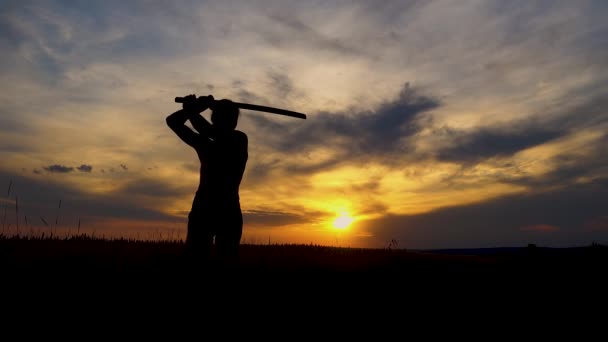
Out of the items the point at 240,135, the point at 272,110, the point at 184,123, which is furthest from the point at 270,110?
the point at 184,123

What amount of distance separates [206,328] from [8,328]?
1653 mm

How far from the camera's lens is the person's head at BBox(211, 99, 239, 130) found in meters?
6.47

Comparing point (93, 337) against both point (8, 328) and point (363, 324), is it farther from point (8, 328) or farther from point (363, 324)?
point (363, 324)

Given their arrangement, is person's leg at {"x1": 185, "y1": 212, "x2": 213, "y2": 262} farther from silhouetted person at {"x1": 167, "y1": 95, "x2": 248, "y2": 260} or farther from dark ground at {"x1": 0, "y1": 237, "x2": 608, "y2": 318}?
dark ground at {"x1": 0, "y1": 237, "x2": 608, "y2": 318}

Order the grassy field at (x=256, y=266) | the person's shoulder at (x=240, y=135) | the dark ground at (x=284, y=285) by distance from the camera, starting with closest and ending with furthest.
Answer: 1. the dark ground at (x=284, y=285)
2. the grassy field at (x=256, y=266)
3. the person's shoulder at (x=240, y=135)

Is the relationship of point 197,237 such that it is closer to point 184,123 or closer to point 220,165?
point 220,165

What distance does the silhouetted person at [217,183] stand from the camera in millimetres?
6273

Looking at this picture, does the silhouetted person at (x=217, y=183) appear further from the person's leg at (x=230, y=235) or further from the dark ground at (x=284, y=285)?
the dark ground at (x=284, y=285)

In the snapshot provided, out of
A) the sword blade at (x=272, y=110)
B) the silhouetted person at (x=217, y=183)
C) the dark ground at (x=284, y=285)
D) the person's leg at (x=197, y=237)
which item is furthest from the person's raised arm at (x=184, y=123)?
the dark ground at (x=284, y=285)

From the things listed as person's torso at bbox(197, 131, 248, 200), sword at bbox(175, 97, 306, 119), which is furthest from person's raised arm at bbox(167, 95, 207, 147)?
sword at bbox(175, 97, 306, 119)

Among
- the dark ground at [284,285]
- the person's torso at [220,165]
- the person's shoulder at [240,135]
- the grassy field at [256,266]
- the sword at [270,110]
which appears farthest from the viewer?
the sword at [270,110]

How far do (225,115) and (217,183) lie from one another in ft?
3.21

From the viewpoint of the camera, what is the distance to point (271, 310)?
4.78 metres

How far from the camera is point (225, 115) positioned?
21.4 ft
